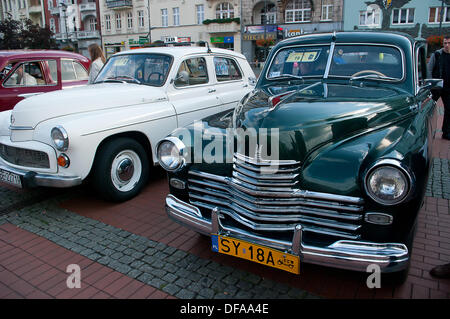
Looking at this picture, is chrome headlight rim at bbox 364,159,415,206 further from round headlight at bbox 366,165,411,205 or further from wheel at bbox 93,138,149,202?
wheel at bbox 93,138,149,202

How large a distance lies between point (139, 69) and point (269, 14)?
107ft

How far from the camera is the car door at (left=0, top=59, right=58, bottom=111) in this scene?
662cm

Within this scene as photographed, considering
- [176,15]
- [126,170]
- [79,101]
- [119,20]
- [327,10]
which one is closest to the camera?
[79,101]

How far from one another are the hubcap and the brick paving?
0.25 m

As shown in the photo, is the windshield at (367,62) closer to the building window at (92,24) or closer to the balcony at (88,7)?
the balcony at (88,7)

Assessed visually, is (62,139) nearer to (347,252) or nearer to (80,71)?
(347,252)

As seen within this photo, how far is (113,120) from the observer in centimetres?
398

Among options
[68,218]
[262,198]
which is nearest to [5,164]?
[68,218]

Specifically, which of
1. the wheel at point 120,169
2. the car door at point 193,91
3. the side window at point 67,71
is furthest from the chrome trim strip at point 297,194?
the side window at point 67,71

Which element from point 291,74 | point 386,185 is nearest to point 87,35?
point 291,74

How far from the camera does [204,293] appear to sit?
263 centimetres

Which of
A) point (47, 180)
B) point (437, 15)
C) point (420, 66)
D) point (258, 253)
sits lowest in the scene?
point (258, 253)

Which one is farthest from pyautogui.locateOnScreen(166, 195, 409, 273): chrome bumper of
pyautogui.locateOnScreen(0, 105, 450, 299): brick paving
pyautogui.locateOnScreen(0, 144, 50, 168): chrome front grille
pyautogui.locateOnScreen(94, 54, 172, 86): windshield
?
pyautogui.locateOnScreen(94, 54, 172, 86): windshield
